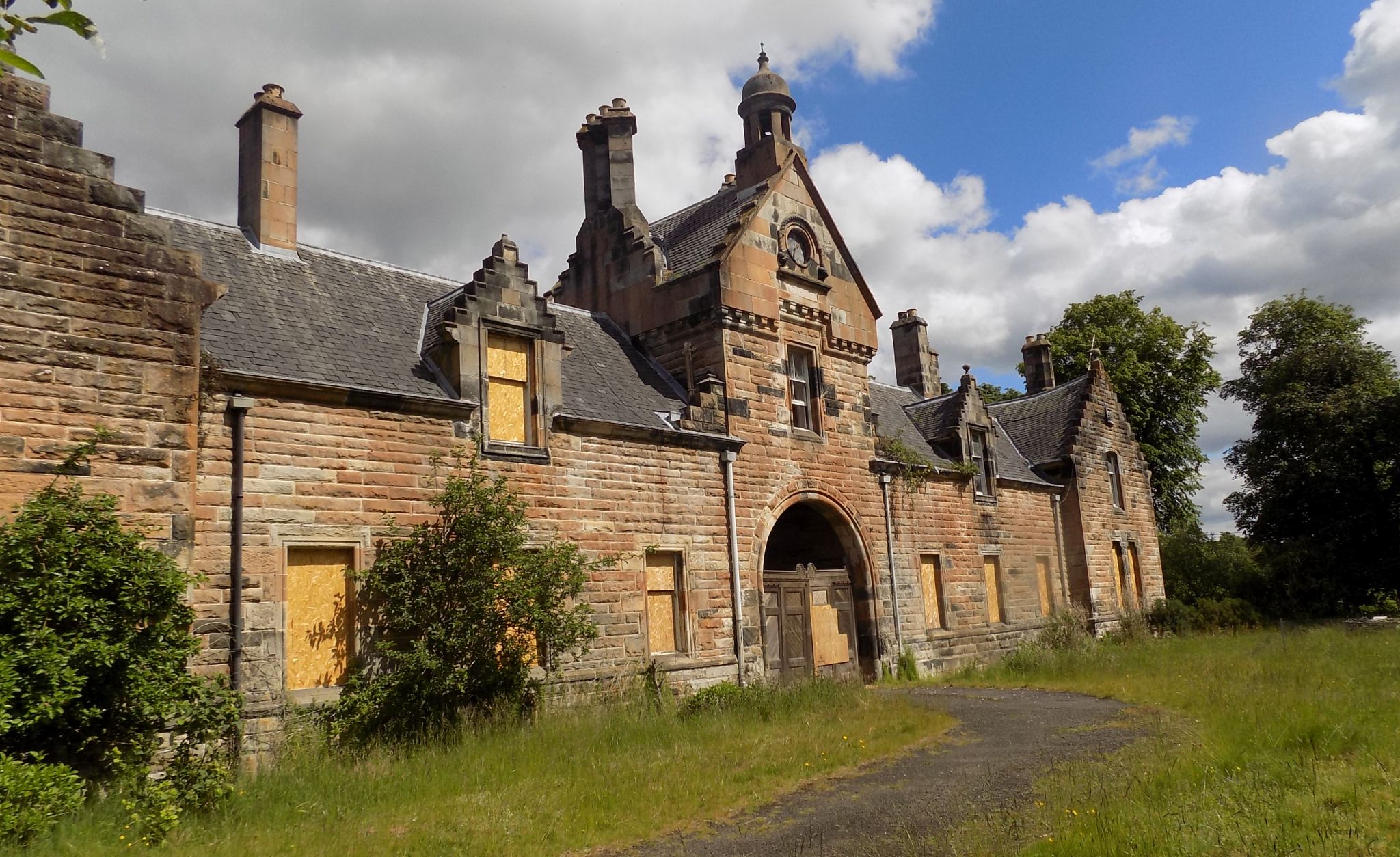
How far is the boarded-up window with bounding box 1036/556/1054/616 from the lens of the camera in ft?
79.8

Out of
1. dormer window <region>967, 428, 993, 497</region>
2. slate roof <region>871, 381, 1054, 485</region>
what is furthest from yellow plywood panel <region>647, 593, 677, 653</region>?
dormer window <region>967, 428, 993, 497</region>

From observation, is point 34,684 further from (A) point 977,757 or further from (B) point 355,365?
(A) point 977,757

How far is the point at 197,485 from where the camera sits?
396 inches

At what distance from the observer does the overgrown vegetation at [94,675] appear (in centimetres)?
731

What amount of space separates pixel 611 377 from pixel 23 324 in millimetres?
8838

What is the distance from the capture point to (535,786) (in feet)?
29.4

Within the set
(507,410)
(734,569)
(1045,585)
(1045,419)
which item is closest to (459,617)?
(507,410)

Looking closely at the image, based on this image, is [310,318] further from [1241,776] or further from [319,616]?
[1241,776]

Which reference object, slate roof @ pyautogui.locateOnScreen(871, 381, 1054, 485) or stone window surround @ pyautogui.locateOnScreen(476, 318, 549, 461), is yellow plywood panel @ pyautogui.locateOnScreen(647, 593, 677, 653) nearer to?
stone window surround @ pyautogui.locateOnScreen(476, 318, 549, 461)

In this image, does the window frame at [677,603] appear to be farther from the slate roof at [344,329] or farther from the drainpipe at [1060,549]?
the drainpipe at [1060,549]

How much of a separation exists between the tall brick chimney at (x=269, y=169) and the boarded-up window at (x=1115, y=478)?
22538mm

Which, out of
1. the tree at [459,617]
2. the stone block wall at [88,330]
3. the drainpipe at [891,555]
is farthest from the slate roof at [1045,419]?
the stone block wall at [88,330]

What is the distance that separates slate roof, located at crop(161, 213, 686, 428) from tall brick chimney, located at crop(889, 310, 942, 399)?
14032 mm

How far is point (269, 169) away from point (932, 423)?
16187mm
